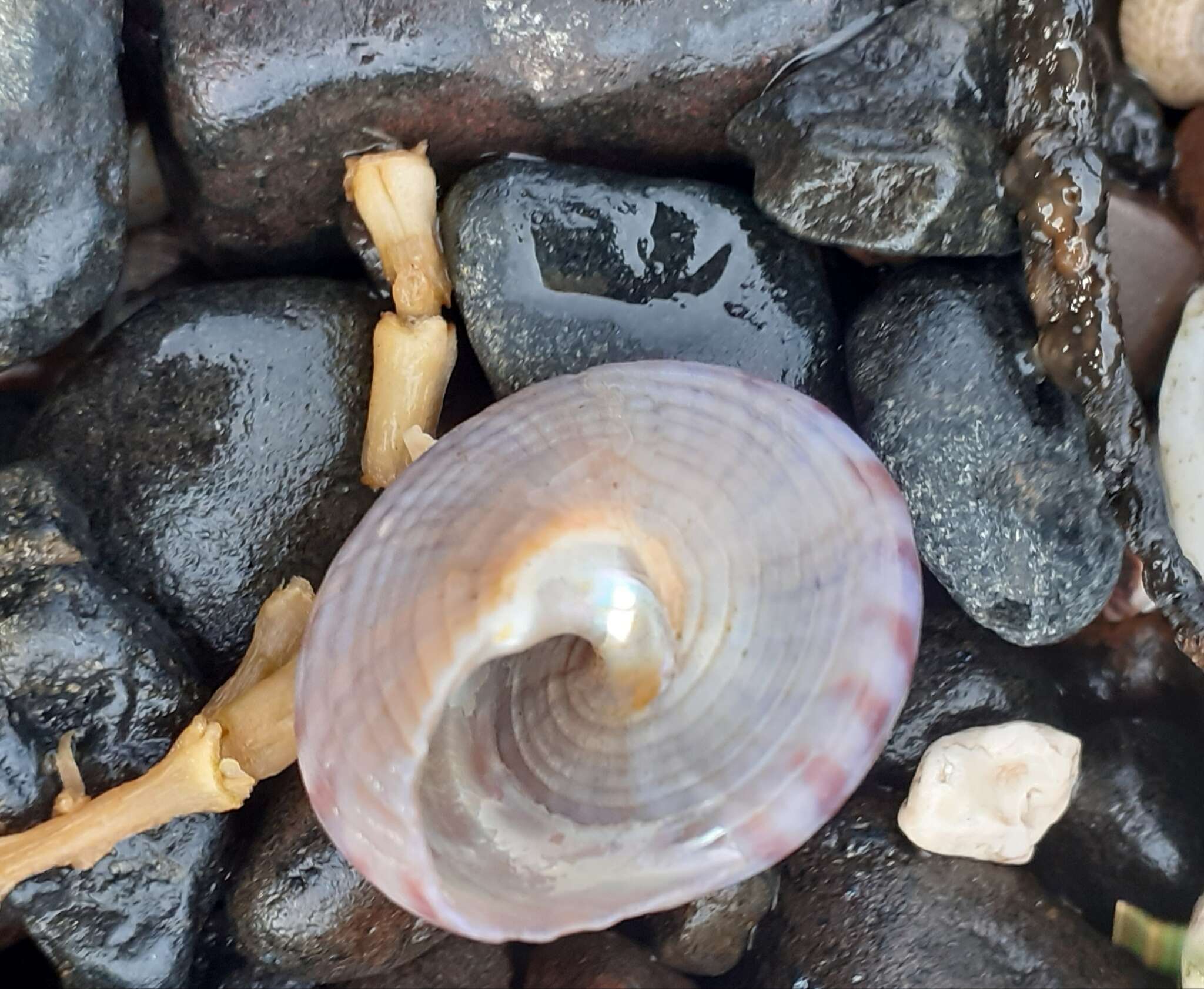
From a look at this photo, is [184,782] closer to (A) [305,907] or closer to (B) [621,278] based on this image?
(A) [305,907]

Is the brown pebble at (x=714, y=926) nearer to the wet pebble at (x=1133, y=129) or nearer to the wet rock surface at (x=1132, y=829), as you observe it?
the wet rock surface at (x=1132, y=829)

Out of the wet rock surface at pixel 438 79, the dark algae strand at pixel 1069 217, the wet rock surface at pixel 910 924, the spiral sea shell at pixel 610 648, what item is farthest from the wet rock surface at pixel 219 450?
the dark algae strand at pixel 1069 217

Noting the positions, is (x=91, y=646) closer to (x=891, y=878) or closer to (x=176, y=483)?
(x=176, y=483)

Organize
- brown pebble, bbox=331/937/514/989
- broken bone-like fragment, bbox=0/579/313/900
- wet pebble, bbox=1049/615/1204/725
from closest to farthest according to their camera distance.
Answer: broken bone-like fragment, bbox=0/579/313/900 < brown pebble, bbox=331/937/514/989 < wet pebble, bbox=1049/615/1204/725

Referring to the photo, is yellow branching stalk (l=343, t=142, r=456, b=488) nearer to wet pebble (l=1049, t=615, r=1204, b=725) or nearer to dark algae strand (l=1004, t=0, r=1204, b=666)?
dark algae strand (l=1004, t=0, r=1204, b=666)

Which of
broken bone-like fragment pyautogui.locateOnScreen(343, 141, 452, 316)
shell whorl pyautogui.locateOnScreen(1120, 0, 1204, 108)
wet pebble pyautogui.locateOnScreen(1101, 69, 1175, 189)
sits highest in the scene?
broken bone-like fragment pyautogui.locateOnScreen(343, 141, 452, 316)

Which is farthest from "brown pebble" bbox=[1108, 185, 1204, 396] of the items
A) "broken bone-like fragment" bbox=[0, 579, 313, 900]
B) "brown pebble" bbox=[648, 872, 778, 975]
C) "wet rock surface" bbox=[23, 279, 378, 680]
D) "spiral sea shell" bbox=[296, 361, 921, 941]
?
"broken bone-like fragment" bbox=[0, 579, 313, 900]

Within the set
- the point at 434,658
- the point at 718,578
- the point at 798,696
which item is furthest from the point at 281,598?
the point at 798,696
